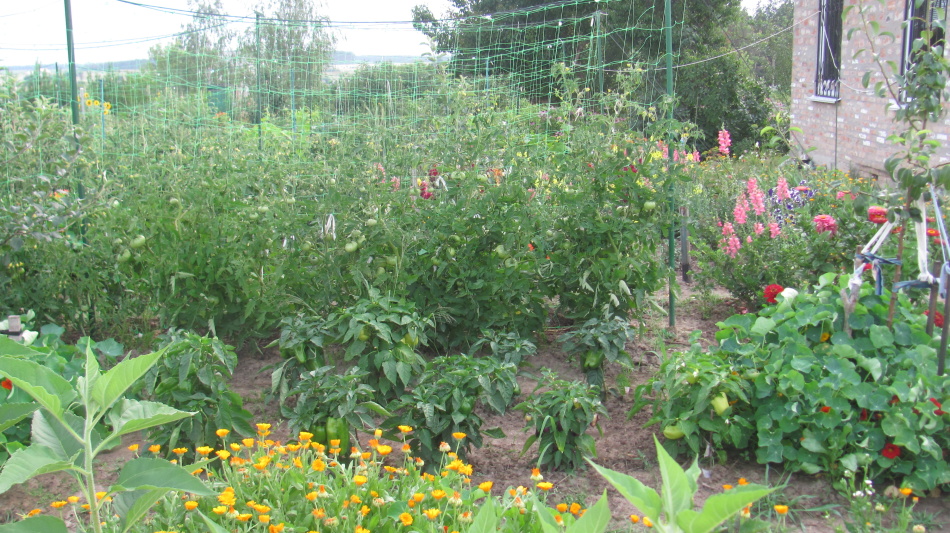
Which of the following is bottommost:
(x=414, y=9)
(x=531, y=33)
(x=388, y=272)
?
(x=388, y=272)

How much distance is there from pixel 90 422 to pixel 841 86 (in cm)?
996

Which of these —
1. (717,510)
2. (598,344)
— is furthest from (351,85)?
(717,510)

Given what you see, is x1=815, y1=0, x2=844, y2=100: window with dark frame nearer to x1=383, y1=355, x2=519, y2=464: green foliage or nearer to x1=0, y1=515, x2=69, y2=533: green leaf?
x1=383, y1=355, x2=519, y2=464: green foliage

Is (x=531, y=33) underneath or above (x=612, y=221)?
above

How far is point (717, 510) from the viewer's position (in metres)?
0.90

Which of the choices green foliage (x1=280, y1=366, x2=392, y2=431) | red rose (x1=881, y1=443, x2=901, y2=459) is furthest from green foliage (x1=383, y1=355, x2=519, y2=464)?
red rose (x1=881, y1=443, x2=901, y2=459)

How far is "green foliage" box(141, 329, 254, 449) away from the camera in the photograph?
275 centimetres

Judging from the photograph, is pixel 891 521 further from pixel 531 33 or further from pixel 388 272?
pixel 531 33

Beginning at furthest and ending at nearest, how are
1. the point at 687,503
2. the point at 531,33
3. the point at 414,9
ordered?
1. the point at 414,9
2. the point at 531,33
3. the point at 687,503

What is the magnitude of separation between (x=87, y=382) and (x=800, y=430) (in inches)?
97.1

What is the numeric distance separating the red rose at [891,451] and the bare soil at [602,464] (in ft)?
0.62

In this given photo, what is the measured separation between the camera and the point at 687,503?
99 cm

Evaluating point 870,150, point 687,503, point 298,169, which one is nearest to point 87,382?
point 687,503

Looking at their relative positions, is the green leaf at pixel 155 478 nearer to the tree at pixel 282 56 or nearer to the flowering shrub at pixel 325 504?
the flowering shrub at pixel 325 504
